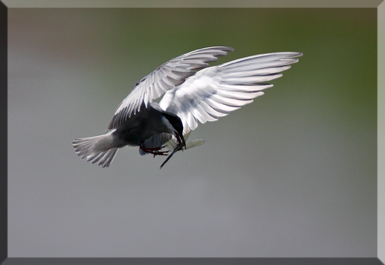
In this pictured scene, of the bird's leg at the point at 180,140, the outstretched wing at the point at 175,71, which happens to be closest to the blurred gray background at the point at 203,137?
the bird's leg at the point at 180,140

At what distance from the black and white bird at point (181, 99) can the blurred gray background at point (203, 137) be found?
150cm

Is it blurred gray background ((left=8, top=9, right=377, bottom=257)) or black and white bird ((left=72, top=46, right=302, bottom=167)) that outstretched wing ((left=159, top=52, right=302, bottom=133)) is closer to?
black and white bird ((left=72, top=46, right=302, bottom=167))

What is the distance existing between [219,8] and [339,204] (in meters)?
1.49

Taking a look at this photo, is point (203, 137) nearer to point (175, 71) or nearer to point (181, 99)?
point (181, 99)

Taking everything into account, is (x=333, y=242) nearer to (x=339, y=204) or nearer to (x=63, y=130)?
(x=339, y=204)

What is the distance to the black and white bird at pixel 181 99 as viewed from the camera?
23.4 inches

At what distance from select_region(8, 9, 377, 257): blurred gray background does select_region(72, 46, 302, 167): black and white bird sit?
1.50 meters

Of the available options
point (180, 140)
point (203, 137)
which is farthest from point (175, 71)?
point (203, 137)

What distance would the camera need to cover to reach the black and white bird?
595 mm

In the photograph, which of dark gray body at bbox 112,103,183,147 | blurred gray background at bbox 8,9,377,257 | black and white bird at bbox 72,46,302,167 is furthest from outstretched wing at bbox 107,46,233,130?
blurred gray background at bbox 8,9,377,257

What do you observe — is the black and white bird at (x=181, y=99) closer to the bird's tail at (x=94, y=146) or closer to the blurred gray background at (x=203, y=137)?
the bird's tail at (x=94, y=146)

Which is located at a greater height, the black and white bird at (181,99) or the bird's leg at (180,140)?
the black and white bird at (181,99)

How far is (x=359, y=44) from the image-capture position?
2.43 meters

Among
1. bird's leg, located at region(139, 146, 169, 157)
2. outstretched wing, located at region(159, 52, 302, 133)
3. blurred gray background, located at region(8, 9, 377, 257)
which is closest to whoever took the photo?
outstretched wing, located at region(159, 52, 302, 133)
